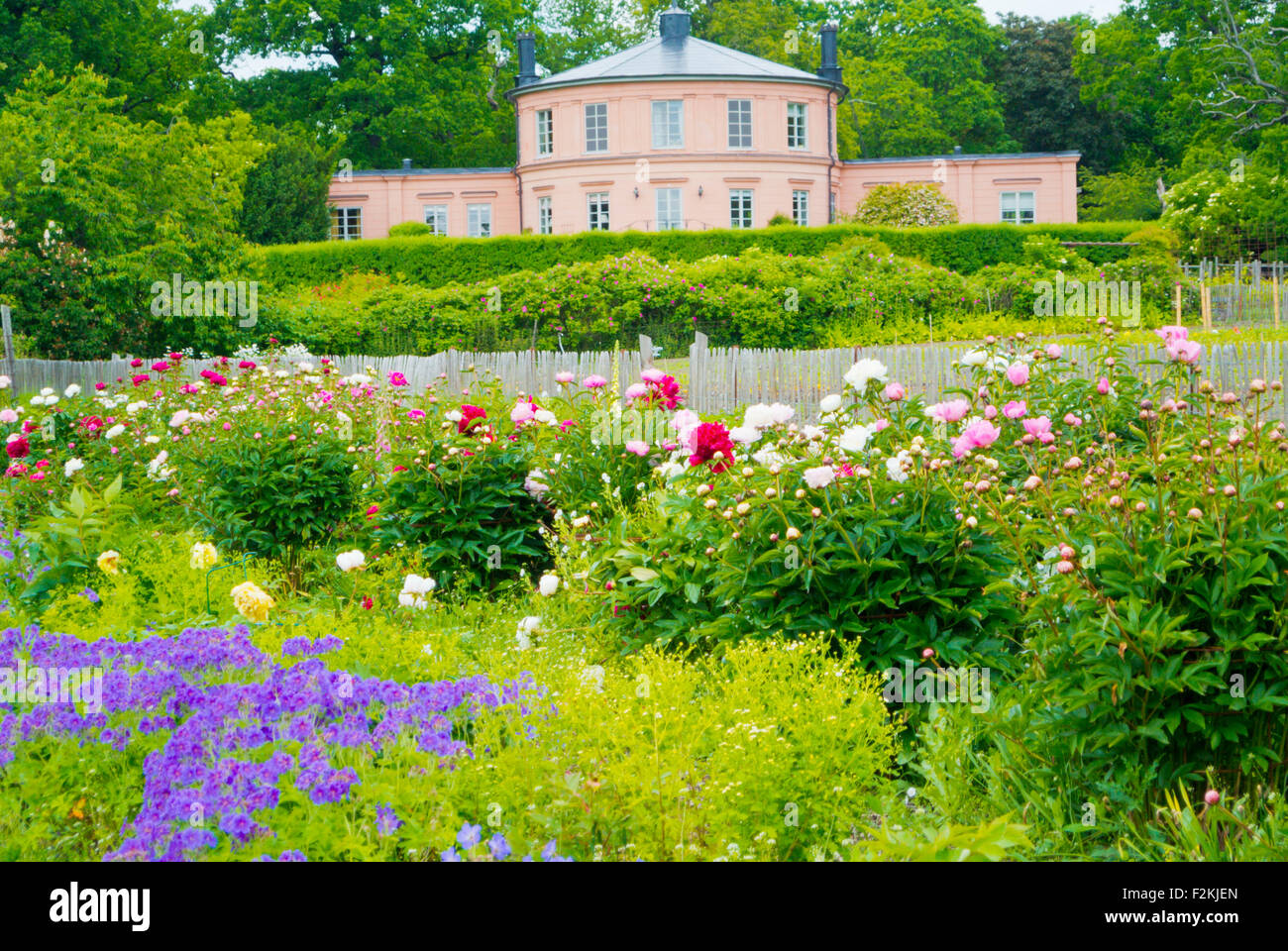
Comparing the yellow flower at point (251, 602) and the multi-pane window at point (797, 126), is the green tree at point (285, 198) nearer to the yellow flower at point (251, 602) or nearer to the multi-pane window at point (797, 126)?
the multi-pane window at point (797, 126)

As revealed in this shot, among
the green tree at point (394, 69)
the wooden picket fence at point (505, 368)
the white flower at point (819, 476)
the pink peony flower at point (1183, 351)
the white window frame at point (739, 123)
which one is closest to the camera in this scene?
the white flower at point (819, 476)

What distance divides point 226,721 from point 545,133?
36.5 m

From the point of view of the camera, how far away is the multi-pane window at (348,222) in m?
40.6

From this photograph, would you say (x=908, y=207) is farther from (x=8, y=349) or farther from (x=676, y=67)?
(x=8, y=349)

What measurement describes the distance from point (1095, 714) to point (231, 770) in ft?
7.01

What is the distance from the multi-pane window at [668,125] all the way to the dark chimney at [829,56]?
19.9 ft

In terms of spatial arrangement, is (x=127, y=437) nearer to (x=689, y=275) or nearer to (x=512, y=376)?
(x=512, y=376)

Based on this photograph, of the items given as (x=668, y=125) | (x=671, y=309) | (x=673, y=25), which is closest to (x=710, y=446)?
(x=671, y=309)

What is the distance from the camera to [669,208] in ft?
120

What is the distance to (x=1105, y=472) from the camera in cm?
370

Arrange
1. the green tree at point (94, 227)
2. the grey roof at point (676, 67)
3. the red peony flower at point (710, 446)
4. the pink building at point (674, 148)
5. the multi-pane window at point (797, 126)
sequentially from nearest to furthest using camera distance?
1. the red peony flower at point (710, 446)
2. the green tree at point (94, 227)
3. the grey roof at point (676, 67)
4. the pink building at point (674, 148)
5. the multi-pane window at point (797, 126)

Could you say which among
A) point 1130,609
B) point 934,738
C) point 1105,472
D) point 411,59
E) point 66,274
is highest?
point 411,59

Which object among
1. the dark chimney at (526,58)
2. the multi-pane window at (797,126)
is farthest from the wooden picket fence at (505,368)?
the dark chimney at (526,58)

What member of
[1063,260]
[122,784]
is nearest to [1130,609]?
[122,784]
